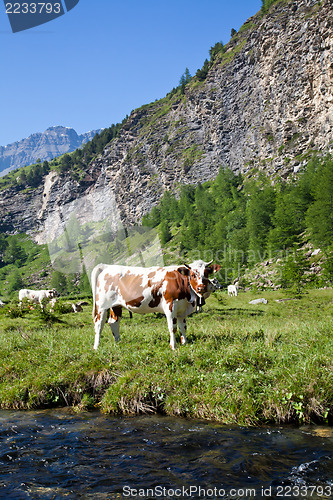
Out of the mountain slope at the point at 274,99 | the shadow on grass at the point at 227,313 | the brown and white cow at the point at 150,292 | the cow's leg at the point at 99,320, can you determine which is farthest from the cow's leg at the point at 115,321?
the mountain slope at the point at 274,99

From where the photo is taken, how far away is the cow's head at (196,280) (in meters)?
11.4

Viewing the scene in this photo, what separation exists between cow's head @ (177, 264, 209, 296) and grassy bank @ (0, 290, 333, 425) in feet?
5.75

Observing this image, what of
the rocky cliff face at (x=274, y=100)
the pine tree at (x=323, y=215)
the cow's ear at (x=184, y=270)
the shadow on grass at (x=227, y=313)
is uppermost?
the rocky cliff face at (x=274, y=100)

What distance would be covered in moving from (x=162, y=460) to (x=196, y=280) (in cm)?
649

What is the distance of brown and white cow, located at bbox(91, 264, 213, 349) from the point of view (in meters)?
11.4

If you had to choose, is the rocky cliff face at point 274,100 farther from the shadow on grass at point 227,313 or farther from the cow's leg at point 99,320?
the cow's leg at point 99,320

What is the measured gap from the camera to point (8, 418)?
8.14 metres

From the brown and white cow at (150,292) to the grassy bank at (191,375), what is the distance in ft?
3.32

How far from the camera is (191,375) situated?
27.2 ft

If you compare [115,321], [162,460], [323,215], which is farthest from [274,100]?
→ [162,460]

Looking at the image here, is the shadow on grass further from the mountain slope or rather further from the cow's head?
the mountain slope

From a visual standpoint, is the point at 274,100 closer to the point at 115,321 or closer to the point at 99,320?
the point at 115,321

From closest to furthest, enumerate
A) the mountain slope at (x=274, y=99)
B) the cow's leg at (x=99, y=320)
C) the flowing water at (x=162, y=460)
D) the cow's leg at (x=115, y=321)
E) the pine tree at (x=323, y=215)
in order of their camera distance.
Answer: the flowing water at (x=162, y=460) < the cow's leg at (x=99, y=320) < the cow's leg at (x=115, y=321) < the pine tree at (x=323, y=215) < the mountain slope at (x=274, y=99)

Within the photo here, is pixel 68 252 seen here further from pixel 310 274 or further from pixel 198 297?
pixel 198 297
